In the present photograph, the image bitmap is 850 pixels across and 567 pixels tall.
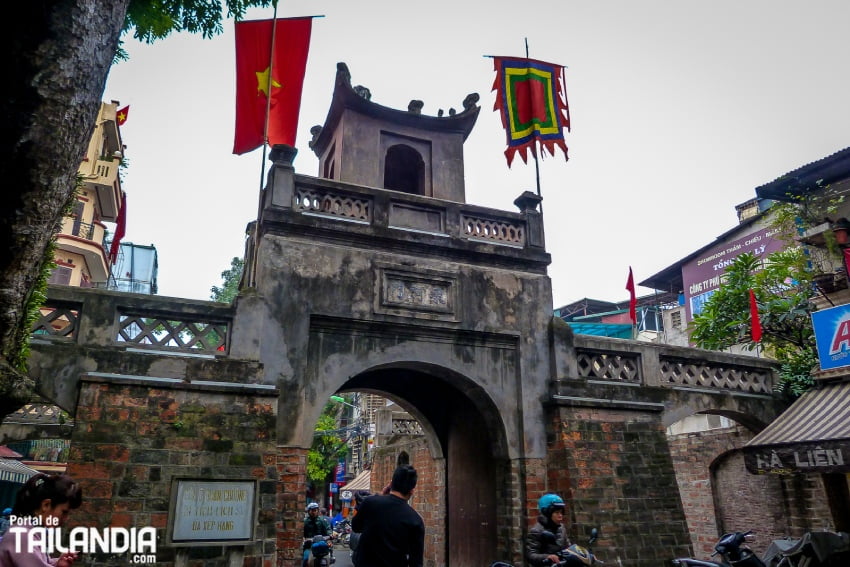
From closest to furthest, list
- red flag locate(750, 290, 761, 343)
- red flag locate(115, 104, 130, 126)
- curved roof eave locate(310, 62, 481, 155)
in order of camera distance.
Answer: curved roof eave locate(310, 62, 481, 155) → red flag locate(750, 290, 761, 343) → red flag locate(115, 104, 130, 126)

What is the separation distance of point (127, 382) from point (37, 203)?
4.53 meters

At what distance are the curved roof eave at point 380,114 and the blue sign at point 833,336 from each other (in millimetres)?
6603

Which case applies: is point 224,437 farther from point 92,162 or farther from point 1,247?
point 92,162

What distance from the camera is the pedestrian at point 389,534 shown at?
4.09m

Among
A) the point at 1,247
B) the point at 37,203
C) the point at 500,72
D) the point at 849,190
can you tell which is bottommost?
the point at 1,247

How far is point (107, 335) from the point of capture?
23.7 ft

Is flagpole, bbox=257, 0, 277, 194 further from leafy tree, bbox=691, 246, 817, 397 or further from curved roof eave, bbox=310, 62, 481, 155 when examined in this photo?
leafy tree, bbox=691, 246, 817, 397

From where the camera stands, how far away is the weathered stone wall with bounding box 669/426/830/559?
10562 mm

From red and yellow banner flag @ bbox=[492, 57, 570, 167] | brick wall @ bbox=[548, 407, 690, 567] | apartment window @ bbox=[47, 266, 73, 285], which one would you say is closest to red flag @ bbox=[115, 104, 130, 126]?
apartment window @ bbox=[47, 266, 73, 285]

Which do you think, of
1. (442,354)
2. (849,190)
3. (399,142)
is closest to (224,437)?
(442,354)

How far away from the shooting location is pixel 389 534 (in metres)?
4.12

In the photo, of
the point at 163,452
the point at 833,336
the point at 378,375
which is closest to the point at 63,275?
the point at 378,375

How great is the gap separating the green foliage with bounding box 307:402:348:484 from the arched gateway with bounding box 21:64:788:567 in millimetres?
22301

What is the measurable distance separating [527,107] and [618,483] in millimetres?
6519
